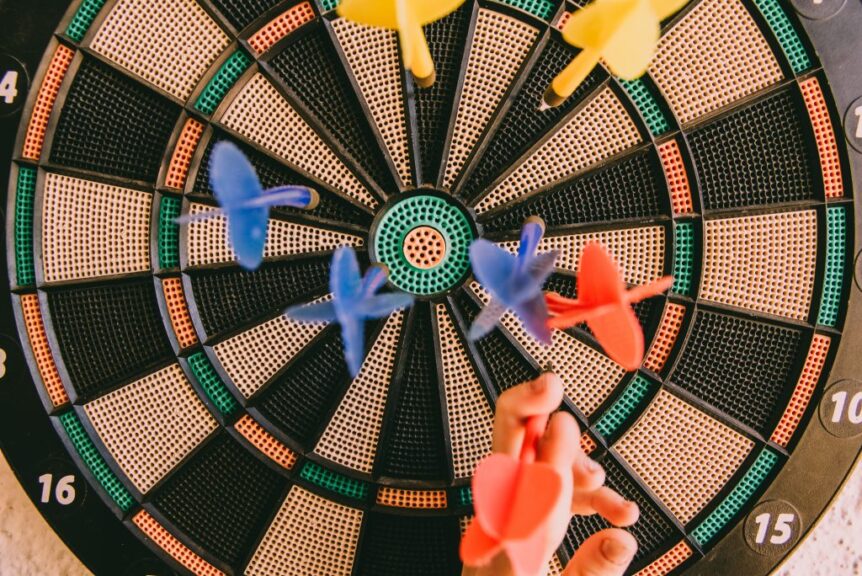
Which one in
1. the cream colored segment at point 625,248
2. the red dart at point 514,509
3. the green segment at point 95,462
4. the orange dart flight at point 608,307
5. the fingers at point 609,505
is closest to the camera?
the red dart at point 514,509

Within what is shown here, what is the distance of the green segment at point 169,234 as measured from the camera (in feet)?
8.73

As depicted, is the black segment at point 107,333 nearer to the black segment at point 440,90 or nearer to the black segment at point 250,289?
the black segment at point 250,289

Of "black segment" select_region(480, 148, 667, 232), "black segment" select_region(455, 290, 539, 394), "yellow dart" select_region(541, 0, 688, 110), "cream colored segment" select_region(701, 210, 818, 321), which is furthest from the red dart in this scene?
"cream colored segment" select_region(701, 210, 818, 321)

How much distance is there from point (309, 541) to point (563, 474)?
1.78 meters

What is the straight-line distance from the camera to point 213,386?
275 cm

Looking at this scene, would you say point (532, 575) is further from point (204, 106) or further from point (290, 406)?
point (204, 106)

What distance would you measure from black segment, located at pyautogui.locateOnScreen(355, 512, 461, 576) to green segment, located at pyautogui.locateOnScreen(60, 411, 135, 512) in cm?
106

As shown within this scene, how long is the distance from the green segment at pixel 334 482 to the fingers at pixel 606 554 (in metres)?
1.12

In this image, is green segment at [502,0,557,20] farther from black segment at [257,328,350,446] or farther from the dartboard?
black segment at [257,328,350,446]

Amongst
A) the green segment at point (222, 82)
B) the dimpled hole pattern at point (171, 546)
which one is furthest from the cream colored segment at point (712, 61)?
the dimpled hole pattern at point (171, 546)

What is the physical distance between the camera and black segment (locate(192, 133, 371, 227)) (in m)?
2.60

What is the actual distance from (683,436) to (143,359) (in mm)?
2346

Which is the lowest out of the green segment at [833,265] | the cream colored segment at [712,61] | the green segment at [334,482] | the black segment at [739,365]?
the green segment at [334,482]

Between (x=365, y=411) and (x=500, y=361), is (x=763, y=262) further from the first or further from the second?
(x=365, y=411)
